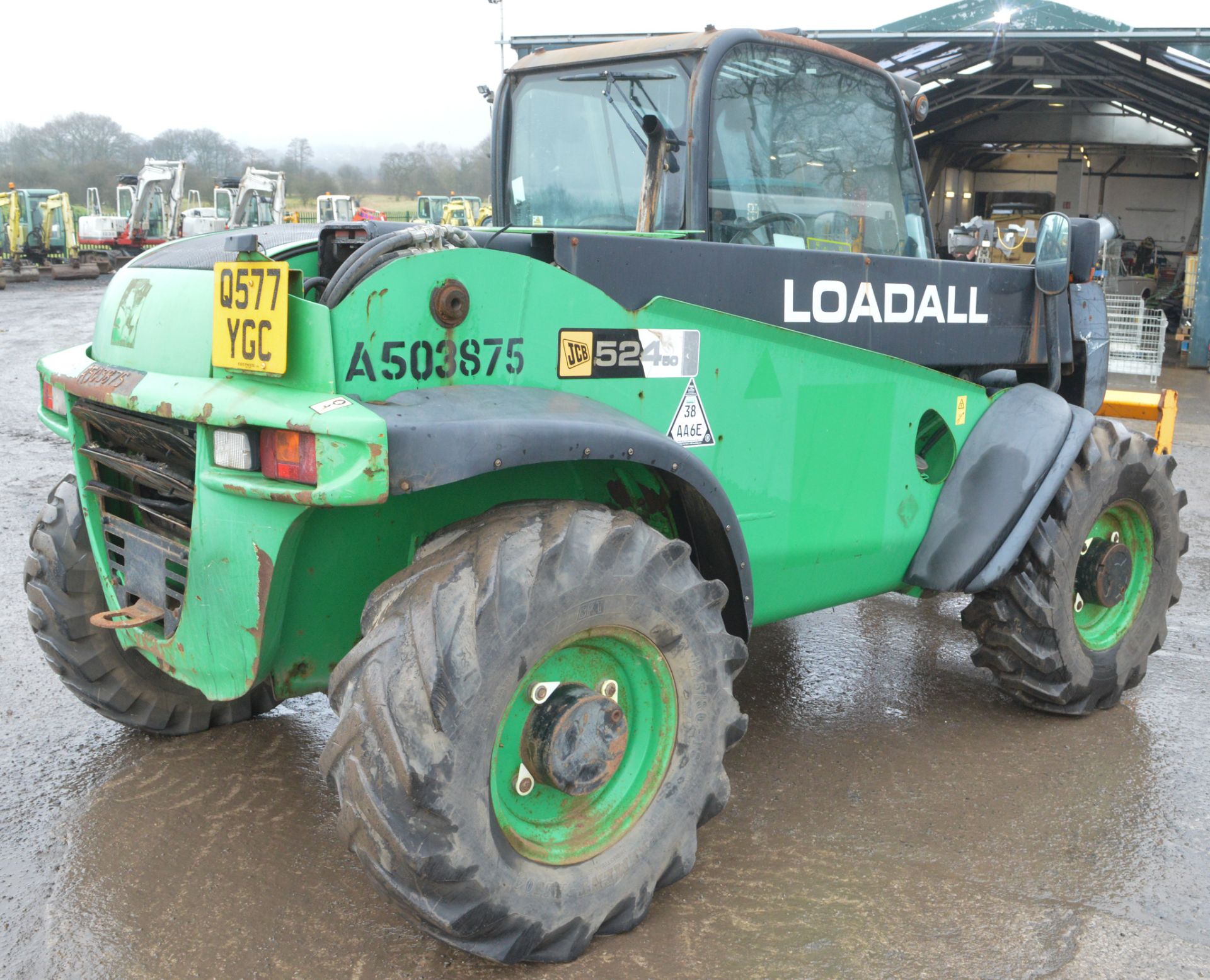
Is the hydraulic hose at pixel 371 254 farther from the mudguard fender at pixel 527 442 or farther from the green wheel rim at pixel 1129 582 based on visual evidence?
the green wheel rim at pixel 1129 582

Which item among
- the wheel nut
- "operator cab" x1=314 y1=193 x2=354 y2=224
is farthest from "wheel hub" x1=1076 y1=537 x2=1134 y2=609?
"operator cab" x1=314 y1=193 x2=354 y2=224

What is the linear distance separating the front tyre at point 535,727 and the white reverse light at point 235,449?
1.38 feet

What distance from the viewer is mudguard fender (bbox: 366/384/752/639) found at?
2.39 m

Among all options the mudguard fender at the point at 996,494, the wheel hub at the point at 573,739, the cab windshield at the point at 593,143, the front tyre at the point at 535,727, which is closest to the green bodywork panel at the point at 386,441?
the mudguard fender at the point at 996,494

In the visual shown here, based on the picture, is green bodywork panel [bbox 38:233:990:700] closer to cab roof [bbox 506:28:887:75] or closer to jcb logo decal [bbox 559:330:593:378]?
jcb logo decal [bbox 559:330:593:378]

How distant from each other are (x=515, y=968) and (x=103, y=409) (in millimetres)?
1808

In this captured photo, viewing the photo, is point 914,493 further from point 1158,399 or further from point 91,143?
point 91,143

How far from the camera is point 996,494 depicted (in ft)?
12.9

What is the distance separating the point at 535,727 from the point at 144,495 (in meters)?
1.35

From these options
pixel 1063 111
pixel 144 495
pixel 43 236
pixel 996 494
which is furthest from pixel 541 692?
pixel 43 236

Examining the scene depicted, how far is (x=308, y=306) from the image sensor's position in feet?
8.05

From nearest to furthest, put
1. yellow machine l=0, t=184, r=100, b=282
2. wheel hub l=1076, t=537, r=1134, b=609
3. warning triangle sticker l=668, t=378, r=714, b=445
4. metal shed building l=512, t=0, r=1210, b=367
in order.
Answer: warning triangle sticker l=668, t=378, r=714, b=445 → wheel hub l=1076, t=537, r=1134, b=609 → metal shed building l=512, t=0, r=1210, b=367 → yellow machine l=0, t=184, r=100, b=282

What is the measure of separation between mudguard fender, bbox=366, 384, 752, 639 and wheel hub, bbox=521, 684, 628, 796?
1.91 feet

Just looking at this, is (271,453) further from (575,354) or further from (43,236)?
(43,236)
